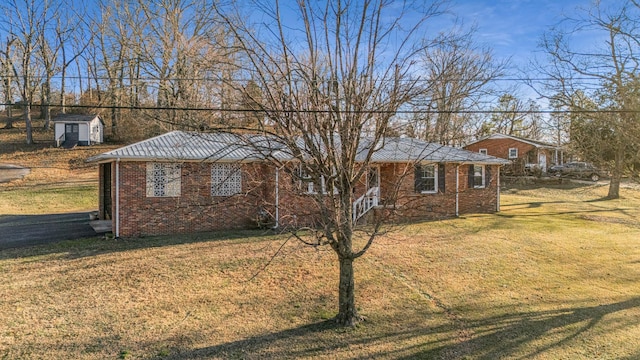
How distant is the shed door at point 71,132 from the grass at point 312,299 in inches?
1068

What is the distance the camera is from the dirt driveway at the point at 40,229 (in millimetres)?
11434

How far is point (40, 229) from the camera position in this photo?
523 inches

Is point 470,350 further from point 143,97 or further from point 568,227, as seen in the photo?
point 143,97

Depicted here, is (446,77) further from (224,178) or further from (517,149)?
(517,149)

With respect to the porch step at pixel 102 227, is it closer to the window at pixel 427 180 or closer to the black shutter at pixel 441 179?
the window at pixel 427 180

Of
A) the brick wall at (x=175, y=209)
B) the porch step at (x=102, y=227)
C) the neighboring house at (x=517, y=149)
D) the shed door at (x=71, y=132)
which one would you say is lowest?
the porch step at (x=102, y=227)

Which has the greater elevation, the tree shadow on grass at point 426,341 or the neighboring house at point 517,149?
the neighboring house at point 517,149

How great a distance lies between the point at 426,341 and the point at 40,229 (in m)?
14.0

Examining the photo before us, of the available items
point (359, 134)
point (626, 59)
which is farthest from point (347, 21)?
point (626, 59)

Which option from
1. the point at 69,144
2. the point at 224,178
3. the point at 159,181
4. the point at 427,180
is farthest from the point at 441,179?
the point at 69,144

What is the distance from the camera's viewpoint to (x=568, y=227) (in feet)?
47.0

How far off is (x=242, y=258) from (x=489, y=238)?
790cm

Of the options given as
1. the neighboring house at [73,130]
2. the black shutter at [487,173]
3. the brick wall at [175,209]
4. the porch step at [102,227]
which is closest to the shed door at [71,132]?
the neighboring house at [73,130]

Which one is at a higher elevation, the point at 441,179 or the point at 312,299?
the point at 441,179
